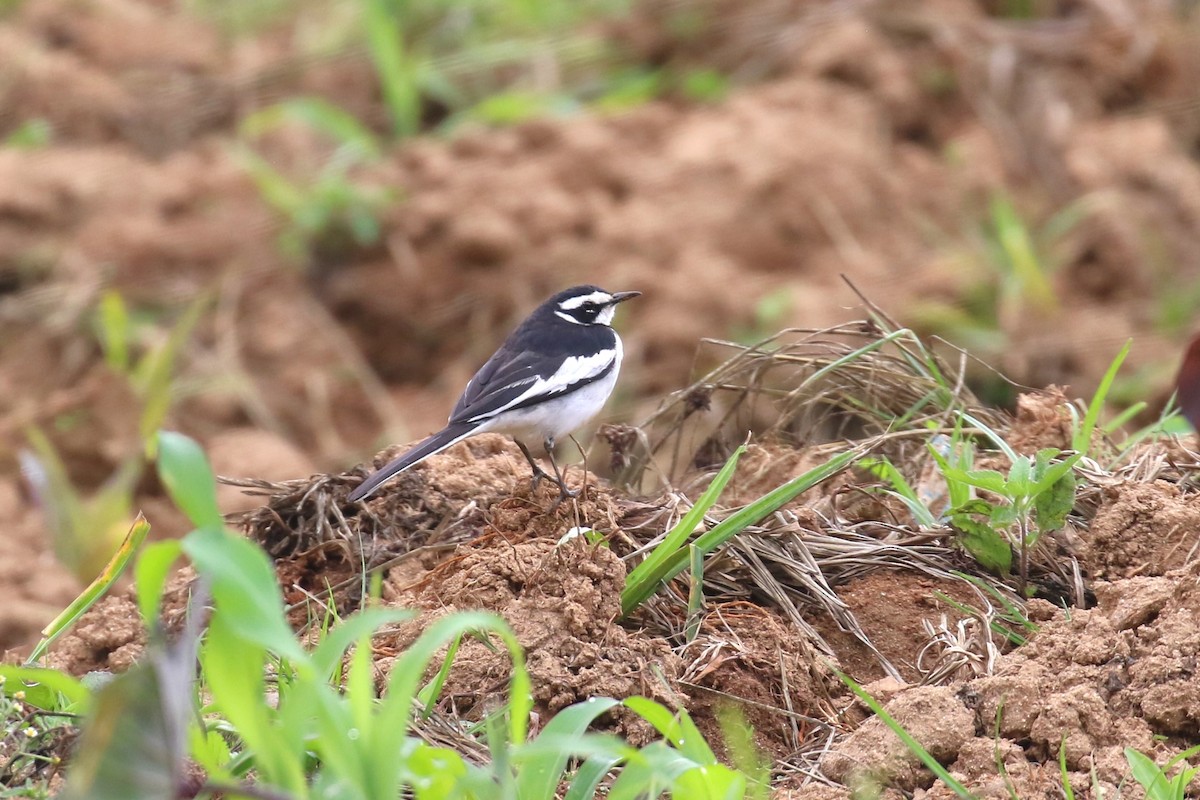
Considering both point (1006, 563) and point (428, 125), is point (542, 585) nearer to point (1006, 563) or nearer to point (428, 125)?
point (1006, 563)

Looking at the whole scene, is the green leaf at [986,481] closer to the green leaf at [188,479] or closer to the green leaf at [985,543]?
the green leaf at [985,543]

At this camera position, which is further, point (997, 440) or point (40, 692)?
point (997, 440)

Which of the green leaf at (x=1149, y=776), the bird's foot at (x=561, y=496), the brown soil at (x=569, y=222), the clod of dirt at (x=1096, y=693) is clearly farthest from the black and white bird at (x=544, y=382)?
the green leaf at (x=1149, y=776)

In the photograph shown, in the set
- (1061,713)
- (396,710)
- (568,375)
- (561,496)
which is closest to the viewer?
(396,710)

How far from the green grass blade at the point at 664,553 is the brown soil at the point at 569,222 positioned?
3.56ft

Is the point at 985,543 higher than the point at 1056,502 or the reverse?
the reverse

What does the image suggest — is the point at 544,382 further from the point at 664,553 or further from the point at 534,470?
the point at 664,553

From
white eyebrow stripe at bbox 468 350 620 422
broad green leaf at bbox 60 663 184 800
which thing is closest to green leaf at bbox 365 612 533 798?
broad green leaf at bbox 60 663 184 800

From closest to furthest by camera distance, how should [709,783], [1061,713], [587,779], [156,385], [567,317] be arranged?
[709,783]
[587,779]
[1061,713]
[567,317]
[156,385]

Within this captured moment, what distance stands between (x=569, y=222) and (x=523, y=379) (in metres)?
4.22

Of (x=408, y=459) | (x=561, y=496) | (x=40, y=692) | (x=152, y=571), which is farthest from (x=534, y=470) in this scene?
(x=152, y=571)

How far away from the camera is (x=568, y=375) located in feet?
19.2

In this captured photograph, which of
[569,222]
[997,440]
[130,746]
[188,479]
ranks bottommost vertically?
[569,222]

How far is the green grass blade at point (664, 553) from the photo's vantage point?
4.02 m
